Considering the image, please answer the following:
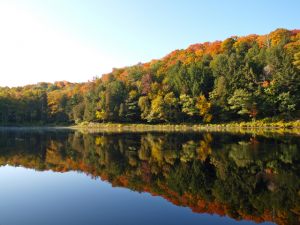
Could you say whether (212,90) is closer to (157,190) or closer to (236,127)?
(236,127)

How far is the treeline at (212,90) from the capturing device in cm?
5934

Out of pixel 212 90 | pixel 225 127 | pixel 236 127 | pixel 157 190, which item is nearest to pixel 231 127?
pixel 236 127

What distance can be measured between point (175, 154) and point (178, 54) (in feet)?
295

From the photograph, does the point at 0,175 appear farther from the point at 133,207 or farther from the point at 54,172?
the point at 133,207

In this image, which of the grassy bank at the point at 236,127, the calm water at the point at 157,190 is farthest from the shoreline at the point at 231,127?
the calm water at the point at 157,190

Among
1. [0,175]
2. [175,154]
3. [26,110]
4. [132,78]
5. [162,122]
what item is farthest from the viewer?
[26,110]

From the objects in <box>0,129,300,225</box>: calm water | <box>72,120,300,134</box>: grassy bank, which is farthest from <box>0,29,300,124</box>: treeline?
<box>0,129,300,225</box>: calm water

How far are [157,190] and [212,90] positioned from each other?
62214 mm

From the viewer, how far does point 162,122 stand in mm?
72312

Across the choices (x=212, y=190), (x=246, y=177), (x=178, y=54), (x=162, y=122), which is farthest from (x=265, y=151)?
(x=178, y=54)

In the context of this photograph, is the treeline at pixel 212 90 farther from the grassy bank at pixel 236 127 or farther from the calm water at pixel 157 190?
the calm water at pixel 157 190

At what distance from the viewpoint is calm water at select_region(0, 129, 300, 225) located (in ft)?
31.6

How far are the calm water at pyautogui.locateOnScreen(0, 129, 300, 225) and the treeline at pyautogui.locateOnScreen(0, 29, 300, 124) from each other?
40890mm

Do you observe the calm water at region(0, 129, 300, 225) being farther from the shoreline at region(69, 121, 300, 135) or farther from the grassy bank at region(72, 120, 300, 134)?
the grassy bank at region(72, 120, 300, 134)
